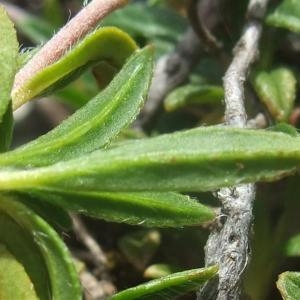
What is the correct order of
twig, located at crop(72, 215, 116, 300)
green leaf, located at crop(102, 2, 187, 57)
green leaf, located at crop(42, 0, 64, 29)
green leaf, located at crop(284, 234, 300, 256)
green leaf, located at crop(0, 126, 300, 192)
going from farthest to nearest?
green leaf, located at crop(42, 0, 64, 29)
green leaf, located at crop(102, 2, 187, 57)
twig, located at crop(72, 215, 116, 300)
green leaf, located at crop(284, 234, 300, 256)
green leaf, located at crop(0, 126, 300, 192)

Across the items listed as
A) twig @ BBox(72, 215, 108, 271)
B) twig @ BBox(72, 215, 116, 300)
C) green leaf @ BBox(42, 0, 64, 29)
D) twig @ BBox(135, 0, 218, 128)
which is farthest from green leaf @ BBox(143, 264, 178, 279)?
green leaf @ BBox(42, 0, 64, 29)

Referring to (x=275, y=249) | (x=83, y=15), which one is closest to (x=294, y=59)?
(x=275, y=249)

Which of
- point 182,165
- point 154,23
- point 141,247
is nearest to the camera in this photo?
point 182,165

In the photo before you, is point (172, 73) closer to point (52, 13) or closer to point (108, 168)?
point (52, 13)

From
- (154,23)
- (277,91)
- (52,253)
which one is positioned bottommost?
(52,253)

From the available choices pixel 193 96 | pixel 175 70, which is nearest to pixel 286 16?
pixel 193 96

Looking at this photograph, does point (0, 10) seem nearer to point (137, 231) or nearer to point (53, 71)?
point (53, 71)

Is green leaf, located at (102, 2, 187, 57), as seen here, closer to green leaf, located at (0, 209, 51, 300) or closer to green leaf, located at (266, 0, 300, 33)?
green leaf, located at (266, 0, 300, 33)
